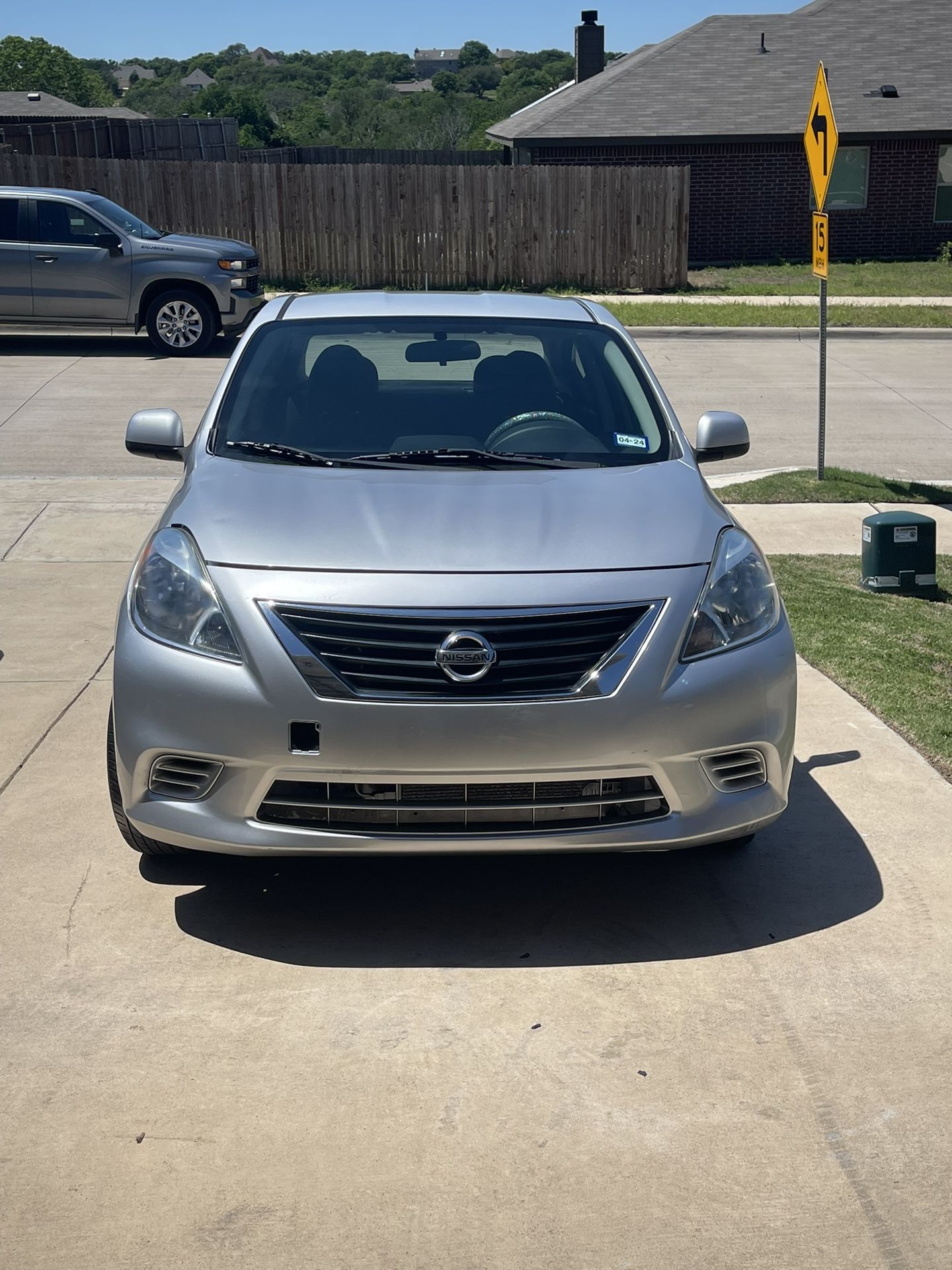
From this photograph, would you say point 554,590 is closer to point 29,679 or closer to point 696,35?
point 29,679

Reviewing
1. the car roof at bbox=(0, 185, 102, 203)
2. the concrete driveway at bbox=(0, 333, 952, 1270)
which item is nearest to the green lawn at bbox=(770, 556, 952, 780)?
the concrete driveway at bbox=(0, 333, 952, 1270)

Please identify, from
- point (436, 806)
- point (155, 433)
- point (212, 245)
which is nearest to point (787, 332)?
point (212, 245)

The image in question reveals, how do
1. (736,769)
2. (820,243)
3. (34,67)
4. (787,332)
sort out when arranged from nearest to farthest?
(736,769), (820,243), (787,332), (34,67)

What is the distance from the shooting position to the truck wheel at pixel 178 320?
17.6m

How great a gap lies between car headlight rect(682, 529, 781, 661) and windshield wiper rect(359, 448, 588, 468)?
746mm

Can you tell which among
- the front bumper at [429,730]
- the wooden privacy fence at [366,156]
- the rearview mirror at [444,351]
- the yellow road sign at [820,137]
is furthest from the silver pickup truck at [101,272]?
the wooden privacy fence at [366,156]

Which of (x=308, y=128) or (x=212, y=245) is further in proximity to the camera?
(x=308, y=128)

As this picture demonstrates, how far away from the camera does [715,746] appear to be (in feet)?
12.6

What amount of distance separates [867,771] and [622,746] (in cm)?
178

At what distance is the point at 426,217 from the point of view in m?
24.1

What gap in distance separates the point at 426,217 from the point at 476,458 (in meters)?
20.3

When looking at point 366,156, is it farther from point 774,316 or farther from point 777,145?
point 774,316

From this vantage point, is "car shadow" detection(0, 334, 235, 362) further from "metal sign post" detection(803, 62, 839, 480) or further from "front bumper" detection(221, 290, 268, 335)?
"metal sign post" detection(803, 62, 839, 480)

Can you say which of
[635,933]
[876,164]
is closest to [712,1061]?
[635,933]
